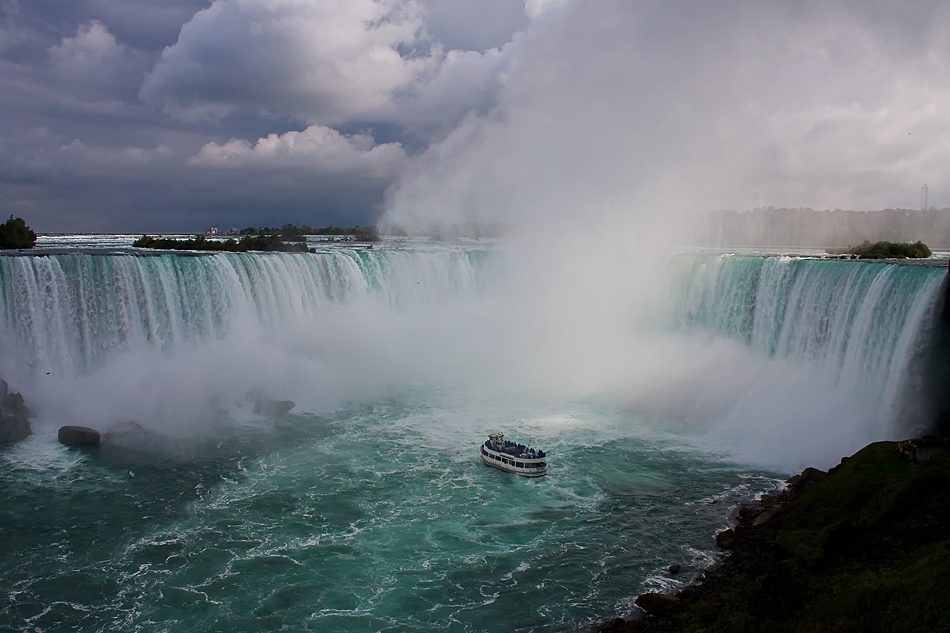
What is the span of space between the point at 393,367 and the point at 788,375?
17409 mm

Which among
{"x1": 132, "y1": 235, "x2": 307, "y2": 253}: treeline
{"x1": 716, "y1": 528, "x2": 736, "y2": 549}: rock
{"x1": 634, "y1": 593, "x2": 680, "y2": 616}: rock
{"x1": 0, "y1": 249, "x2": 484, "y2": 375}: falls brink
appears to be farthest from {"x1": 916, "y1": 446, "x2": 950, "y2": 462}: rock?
{"x1": 132, "y1": 235, "x2": 307, "y2": 253}: treeline

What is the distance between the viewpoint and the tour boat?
1759 centimetres

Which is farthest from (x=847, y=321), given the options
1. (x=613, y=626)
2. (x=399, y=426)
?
(x=613, y=626)

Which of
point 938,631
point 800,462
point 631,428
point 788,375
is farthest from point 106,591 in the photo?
point 788,375

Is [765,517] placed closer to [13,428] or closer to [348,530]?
[348,530]

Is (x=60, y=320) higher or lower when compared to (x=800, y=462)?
higher

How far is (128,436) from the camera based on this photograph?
20.2m

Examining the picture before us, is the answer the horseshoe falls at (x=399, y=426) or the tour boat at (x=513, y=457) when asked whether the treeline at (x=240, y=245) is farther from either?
the tour boat at (x=513, y=457)

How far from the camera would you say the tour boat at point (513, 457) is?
17.6 meters

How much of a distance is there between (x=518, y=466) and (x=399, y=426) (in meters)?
6.13

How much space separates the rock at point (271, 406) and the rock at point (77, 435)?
5562mm

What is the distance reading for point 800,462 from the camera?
18.2 m

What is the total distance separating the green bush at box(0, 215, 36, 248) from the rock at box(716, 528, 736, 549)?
38233mm

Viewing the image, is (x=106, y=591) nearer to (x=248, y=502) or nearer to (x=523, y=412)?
(x=248, y=502)
